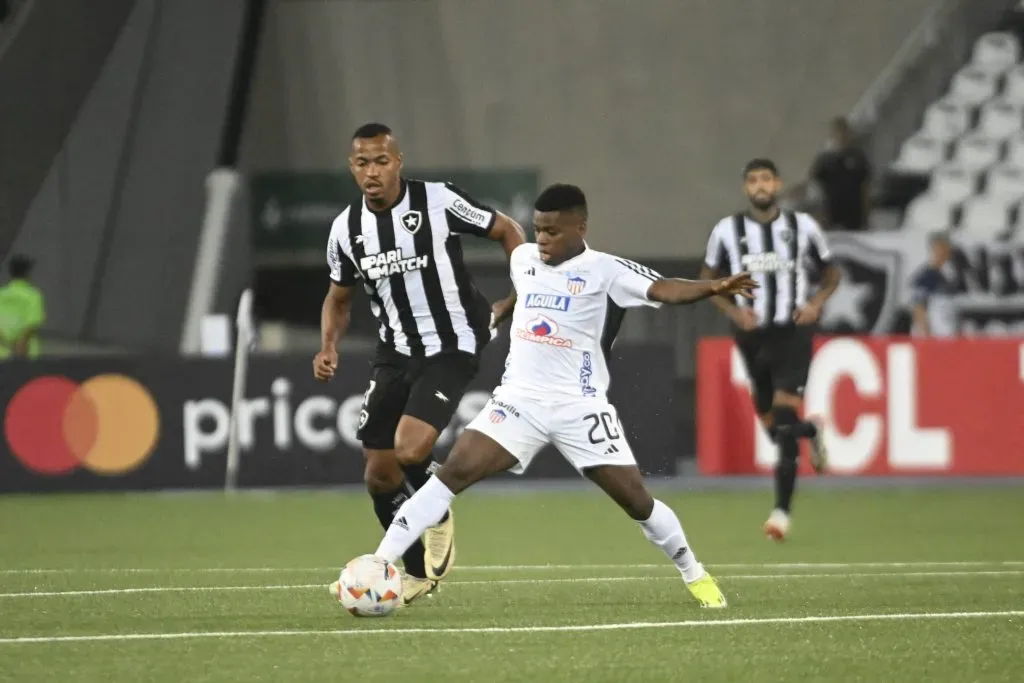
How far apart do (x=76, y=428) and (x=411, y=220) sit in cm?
833

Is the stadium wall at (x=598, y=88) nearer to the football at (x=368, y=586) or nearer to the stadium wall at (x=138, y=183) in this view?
the stadium wall at (x=138, y=183)

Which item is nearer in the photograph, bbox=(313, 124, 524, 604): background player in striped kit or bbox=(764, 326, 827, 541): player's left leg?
bbox=(313, 124, 524, 604): background player in striped kit

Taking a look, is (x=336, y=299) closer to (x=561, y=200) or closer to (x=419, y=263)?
(x=419, y=263)

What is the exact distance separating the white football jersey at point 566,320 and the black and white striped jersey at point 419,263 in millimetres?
930

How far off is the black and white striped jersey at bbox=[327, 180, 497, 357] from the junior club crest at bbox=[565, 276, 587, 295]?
42.7 inches

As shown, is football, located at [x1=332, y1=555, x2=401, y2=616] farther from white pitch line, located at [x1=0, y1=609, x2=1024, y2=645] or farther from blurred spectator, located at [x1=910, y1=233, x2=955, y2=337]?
blurred spectator, located at [x1=910, y1=233, x2=955, y2=337]

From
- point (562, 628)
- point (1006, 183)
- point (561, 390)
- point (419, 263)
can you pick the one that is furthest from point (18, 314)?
point (562, 628)

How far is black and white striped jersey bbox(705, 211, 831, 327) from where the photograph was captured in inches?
492

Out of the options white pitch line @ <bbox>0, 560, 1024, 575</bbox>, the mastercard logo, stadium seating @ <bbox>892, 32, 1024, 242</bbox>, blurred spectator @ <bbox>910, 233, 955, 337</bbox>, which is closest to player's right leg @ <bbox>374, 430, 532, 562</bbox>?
white pitch line @ <bbox>0, 560, 1024, 575</bbox>

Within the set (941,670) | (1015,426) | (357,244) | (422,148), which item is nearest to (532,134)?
(422,148)

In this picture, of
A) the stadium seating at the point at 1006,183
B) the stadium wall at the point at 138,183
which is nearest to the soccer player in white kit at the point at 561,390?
the stadium wall at the point at 138,183

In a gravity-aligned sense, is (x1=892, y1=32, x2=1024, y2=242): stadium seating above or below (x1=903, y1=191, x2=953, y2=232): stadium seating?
above

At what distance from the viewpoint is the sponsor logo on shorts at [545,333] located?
7.88 meters

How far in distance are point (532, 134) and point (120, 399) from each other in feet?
31.9
